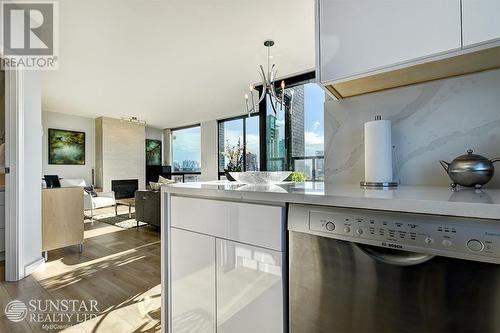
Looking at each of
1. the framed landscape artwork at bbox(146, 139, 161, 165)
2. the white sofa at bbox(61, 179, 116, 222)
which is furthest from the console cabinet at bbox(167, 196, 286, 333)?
the framed landscape artwork at bbox(146, 139, 161, 165)

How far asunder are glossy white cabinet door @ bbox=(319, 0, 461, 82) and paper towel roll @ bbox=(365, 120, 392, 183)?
261 mm

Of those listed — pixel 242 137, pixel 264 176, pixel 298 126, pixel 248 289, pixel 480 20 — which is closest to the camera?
pixel 480 20

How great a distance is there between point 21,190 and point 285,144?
141 inches

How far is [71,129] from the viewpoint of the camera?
6863 millimetres

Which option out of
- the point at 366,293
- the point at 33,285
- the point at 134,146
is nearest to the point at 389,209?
the point at 366,293

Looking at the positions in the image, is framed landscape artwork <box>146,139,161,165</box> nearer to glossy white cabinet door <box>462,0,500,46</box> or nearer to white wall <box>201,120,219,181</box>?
white wall <box>201,120,219,181</box>

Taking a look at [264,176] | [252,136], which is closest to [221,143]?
[252,136]

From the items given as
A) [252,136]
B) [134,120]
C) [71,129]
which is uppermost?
[134,120]

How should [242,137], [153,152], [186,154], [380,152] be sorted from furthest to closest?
[186,154] < [153,152] < [242,137] < [380,152]

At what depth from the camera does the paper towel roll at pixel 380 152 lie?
1.11m

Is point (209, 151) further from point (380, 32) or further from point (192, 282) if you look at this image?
point (380, 32)

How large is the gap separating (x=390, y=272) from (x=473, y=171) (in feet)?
1.65

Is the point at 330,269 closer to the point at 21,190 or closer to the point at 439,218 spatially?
the point at 439,218

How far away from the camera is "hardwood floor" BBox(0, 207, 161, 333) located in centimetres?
167
